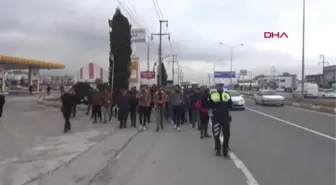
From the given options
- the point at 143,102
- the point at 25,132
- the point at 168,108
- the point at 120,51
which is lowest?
the point at 25,132

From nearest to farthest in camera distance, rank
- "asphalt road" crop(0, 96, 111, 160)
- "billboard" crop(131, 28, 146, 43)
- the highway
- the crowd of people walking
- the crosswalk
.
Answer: the highway → the crosswalk → "asphalt road" crop(0, 96, 111, 160) → the crowd of people walking → "billboard" crop(131, 28, 146, 43)

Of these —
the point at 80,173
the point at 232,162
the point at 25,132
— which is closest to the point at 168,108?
the point at 25,132

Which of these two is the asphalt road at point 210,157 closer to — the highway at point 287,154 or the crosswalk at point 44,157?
the highway at point 287,154

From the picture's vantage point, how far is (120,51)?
1191 inches

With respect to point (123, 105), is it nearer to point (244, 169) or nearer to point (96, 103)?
point (96, 103)

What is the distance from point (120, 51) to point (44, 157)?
19.2 meters

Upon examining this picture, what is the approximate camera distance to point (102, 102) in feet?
68.6

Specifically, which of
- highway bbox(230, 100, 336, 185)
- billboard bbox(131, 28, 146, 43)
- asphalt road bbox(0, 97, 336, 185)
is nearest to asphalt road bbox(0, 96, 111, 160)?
asphalt road bbox(0, 97, 336, 185)

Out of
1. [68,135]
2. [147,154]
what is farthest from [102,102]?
[147,154]

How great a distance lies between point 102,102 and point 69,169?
11.2 meters

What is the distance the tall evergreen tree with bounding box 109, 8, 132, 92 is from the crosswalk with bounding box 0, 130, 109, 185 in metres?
13.5

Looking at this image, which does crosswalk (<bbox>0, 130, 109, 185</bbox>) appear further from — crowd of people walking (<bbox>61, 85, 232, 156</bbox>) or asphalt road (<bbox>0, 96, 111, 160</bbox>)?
crowd of people walking (<bbox>61, 85, 232, 156</bbox>)

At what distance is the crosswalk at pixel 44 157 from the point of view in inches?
360

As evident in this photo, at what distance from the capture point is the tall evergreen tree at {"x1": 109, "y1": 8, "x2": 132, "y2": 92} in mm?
29984
